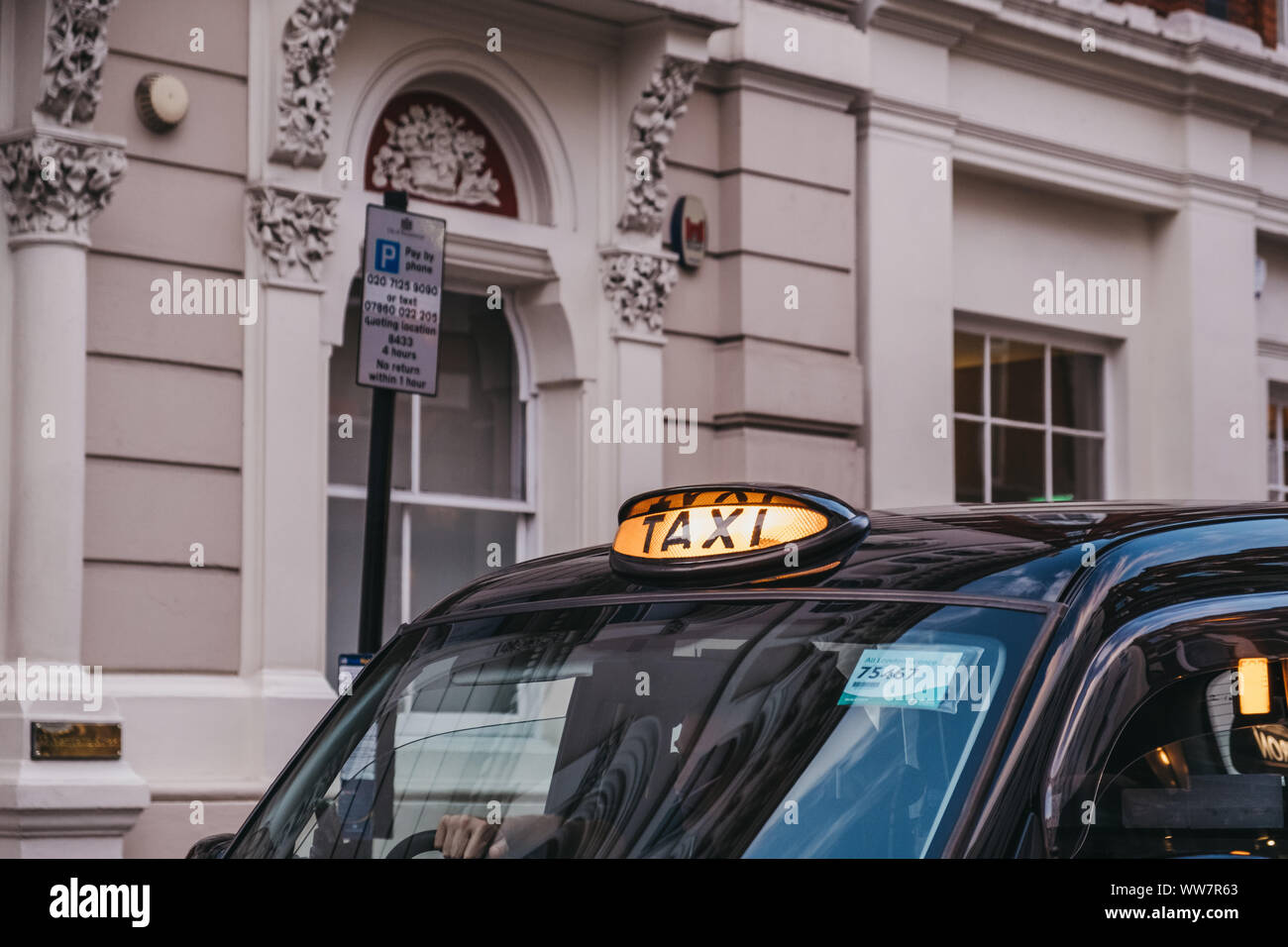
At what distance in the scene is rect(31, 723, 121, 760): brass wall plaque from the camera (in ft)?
23.9

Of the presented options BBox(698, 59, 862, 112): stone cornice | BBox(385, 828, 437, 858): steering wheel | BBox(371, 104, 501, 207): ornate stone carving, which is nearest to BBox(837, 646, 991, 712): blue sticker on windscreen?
BBox(385, 828, 437, 858): steering wheel

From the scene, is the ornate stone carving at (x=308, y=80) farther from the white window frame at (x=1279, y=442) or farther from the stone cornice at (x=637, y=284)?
the white window frame at (x=1279, y=442)

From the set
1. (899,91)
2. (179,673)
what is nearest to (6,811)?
(179,673)

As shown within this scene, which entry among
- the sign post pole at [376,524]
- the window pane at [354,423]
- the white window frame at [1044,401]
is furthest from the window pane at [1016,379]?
the sign post pole at [376,524]

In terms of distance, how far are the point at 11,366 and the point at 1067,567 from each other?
614 cm

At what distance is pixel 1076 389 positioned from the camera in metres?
12.8

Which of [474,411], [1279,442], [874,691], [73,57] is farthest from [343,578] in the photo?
[1279,442]

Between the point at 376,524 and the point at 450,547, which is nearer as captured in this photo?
Answer: the point at 376,524

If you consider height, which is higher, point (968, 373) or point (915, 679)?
point (968, 373)

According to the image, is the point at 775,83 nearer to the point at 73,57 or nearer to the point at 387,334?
the point at 73,57

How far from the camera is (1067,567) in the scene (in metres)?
2.36

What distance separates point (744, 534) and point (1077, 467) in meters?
10.7

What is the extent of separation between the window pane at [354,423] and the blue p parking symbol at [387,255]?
9.77 ft

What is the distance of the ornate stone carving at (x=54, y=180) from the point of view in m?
7.54
